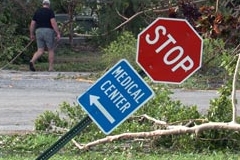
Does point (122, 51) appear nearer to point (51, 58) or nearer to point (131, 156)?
point (51, 58)

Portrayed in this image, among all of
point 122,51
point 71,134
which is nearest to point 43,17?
point 122,51

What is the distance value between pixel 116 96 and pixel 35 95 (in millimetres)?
9769

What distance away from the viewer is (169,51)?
555 cm

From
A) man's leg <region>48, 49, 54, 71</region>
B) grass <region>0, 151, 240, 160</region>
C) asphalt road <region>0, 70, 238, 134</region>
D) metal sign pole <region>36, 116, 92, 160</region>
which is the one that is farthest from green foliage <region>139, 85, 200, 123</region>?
man's leg <region>48, 49, 54, 71</region>

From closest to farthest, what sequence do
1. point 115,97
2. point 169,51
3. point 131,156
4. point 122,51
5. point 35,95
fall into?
point 115,97
point 169,51
point 131,156
point 35,95
point 122,51

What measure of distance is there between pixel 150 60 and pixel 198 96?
400 inches

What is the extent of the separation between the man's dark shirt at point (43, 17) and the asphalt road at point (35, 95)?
4.01 feet

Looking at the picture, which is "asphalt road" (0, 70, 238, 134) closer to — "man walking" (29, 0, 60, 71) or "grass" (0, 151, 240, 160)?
"man walking" (29, 0, 60, 71)

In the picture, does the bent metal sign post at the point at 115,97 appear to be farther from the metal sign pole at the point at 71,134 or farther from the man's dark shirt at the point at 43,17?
the man's dark shirt at the point at 43,17

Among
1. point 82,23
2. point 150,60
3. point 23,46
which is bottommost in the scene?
point 82,23

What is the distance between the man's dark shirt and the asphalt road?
1.22 metres

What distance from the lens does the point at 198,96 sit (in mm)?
15602

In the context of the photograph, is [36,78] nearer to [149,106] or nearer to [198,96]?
[198,96]

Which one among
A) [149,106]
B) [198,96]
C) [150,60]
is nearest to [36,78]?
[198,96]
